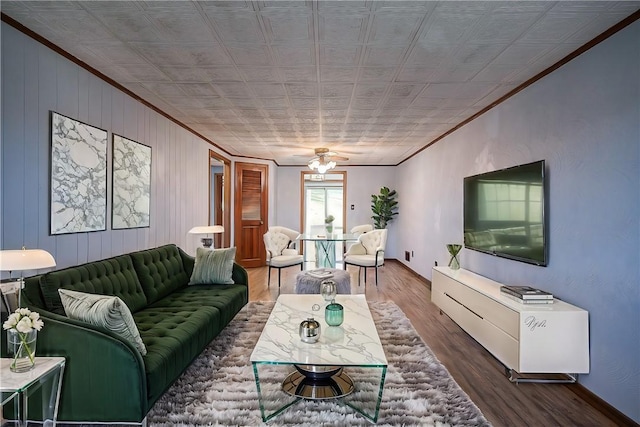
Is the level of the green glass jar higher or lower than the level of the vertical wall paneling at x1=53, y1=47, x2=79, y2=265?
lower

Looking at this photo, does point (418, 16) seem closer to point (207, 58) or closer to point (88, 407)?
point (207, 58)

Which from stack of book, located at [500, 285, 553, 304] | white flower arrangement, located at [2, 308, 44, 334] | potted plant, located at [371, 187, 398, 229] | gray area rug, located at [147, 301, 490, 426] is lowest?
gray area rug, located at [147, 301, 490, 426]

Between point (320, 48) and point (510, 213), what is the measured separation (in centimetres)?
228

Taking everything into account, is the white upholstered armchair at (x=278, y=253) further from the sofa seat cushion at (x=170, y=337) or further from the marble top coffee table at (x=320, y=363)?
the marble top coffee table at (x=320, y=363)

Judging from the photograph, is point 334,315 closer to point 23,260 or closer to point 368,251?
point 23,260

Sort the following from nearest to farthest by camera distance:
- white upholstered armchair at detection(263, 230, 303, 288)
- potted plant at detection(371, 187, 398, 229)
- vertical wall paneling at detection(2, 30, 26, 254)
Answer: vertical wall paneling at detection(2, 30, 26, 254), white upholstered armchair at detection(263, 230, 303, 288), potted plant at detection(371, 187, 398, 229)

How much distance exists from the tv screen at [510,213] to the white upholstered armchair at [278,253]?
2832 millimetres

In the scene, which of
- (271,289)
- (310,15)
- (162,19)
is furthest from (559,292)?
(271,289)

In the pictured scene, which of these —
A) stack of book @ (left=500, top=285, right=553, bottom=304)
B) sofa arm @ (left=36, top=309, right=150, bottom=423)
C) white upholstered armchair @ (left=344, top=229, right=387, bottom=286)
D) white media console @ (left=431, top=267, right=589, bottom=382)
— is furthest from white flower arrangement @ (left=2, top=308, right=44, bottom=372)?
white upholstered armchair @ (left=344, top=229, right=387, bottom=286)

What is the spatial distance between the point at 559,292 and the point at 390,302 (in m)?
2.40

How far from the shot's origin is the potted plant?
29.6ft

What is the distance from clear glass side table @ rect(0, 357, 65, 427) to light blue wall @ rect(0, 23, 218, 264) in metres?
0.83

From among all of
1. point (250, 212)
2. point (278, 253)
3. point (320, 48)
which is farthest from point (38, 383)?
point (250, 212)

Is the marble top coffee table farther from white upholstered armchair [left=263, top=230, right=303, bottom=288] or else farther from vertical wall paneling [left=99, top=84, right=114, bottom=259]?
white upholstered armchair [left=263, top=230, right=303, bottom=288]
